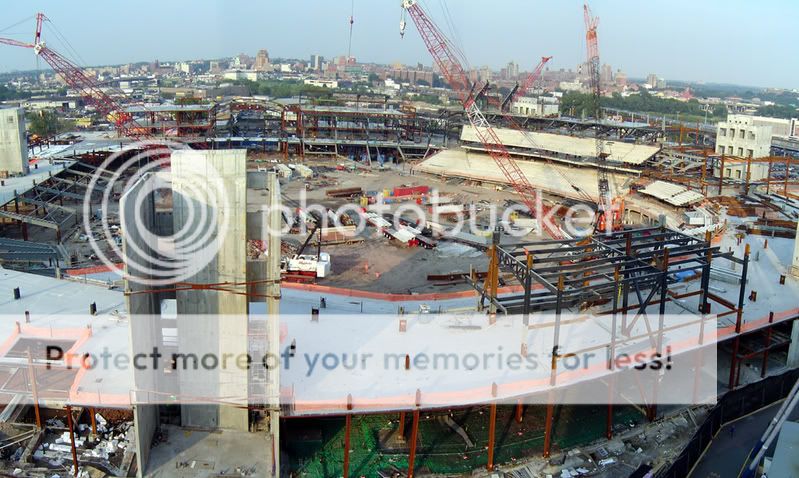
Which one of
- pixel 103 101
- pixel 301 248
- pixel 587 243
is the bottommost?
pixel 301 248

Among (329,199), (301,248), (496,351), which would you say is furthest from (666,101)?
(496,351)

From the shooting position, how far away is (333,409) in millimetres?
10172

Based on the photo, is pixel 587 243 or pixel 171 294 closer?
pixel 171 294

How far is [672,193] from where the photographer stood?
3275cm

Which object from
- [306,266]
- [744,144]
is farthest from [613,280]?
[744,144]

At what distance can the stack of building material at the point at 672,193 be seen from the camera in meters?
31.6

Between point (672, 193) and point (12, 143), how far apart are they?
31.3m

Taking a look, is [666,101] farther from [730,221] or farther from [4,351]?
[4,351]

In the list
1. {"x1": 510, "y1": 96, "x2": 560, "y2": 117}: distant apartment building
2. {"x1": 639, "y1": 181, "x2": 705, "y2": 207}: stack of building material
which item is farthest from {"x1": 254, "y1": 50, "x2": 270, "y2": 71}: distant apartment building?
{"x1": 639, "y1": 181, "x2": 705, "y2": 207}: stack of building material

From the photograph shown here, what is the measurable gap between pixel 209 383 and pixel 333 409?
78.0 inches

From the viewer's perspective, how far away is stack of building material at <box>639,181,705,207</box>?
104 ft

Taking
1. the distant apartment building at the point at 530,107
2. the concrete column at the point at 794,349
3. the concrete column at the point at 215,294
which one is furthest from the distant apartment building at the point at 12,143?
the distant apartment building at the point at 530,107

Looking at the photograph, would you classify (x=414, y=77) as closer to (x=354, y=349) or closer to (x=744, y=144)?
(x=744, y=144)

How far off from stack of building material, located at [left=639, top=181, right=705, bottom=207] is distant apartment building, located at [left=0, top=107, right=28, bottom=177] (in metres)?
30.2
